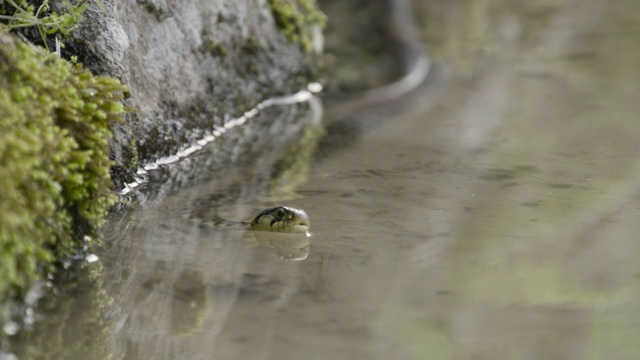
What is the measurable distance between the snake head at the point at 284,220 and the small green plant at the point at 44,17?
48.7 inches

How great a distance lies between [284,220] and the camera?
420 centimetres

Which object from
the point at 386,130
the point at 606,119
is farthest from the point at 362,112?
the point at 606,119

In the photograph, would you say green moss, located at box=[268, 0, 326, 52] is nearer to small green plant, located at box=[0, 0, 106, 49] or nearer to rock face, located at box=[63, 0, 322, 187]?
rock face, located at box=[63, 0, 322, 187]

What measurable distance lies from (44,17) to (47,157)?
1.29 m

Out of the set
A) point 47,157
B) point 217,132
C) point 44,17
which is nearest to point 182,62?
point 217,132

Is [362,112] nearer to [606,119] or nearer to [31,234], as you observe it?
[606,119]

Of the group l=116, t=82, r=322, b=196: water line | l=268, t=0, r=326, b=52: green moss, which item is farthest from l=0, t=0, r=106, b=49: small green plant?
l=268, t=0, r=326, b=52: green moss

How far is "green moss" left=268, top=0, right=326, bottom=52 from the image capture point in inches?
311

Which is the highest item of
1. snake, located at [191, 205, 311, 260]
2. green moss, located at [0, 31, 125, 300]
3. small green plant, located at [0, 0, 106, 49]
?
small green plant, located at [0, 0, 106, 49]

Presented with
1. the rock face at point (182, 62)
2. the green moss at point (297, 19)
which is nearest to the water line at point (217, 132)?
the rock face at point (182, 62)

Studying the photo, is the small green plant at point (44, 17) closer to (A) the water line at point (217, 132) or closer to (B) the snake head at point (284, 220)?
(A) the water line at point (217, 132)

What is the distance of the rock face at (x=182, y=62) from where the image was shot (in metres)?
4.97

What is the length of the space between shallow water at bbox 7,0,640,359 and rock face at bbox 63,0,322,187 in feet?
1.76

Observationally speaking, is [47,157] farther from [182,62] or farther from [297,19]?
[297,19]
